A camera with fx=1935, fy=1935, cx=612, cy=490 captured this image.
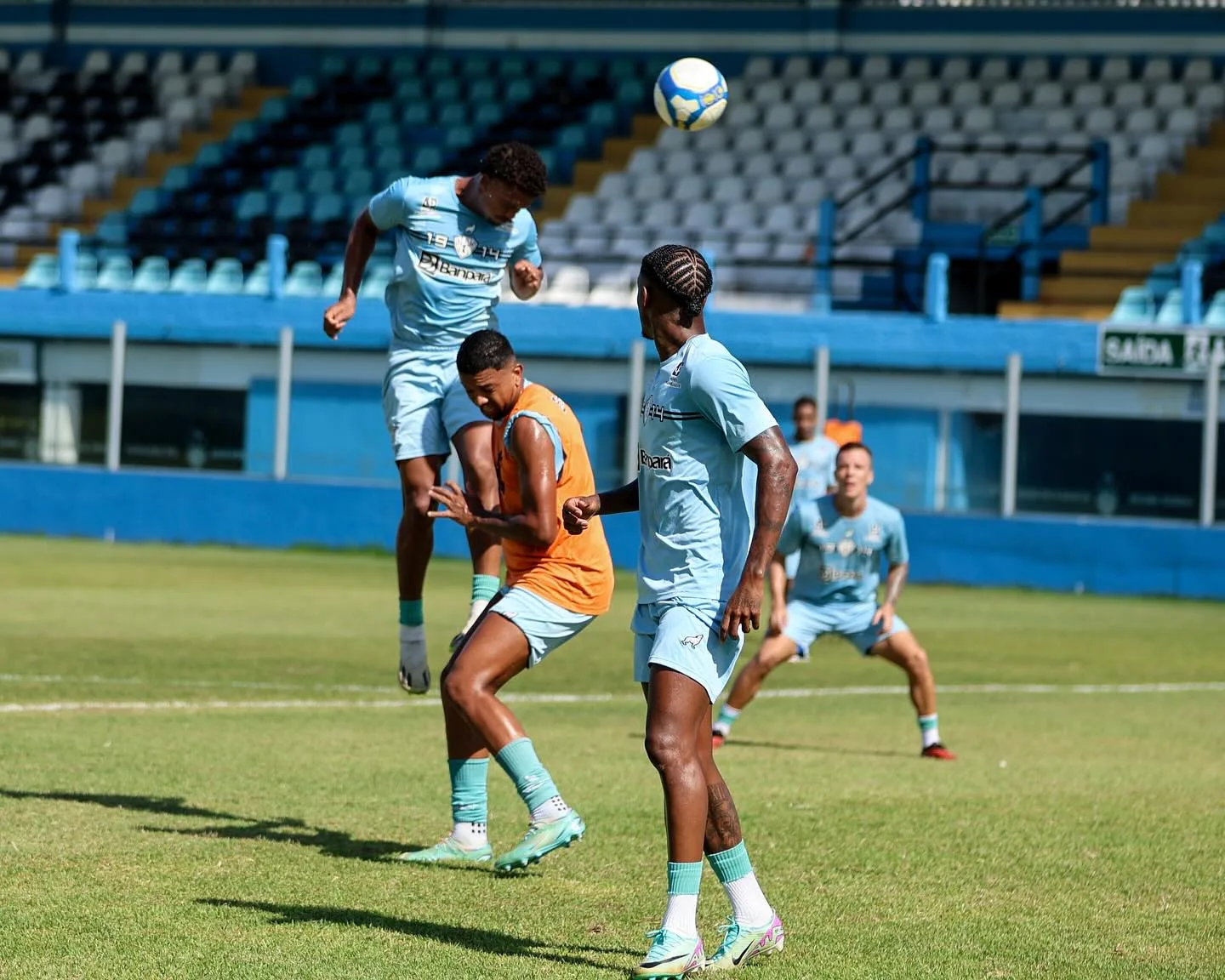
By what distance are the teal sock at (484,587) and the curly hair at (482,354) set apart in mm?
1718

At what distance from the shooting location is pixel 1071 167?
28.4m

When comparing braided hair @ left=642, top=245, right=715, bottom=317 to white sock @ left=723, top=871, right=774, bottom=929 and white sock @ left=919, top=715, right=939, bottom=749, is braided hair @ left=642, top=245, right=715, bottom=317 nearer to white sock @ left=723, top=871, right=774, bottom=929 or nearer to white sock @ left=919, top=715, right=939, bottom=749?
white sock @ left=723, top=871, right=774, bottom=929

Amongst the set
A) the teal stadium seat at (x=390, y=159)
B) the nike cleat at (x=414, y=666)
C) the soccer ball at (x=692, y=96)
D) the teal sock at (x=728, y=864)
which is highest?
the teal stadium seat at (x=390, y=159)

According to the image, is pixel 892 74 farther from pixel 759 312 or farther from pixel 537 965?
pixel 537 965

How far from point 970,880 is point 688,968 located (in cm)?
189

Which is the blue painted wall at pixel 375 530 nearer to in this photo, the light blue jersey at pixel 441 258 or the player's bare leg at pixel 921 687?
the player's bare leg at pixel 921 687

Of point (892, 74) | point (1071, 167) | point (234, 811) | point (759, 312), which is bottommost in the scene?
point (234, 811)

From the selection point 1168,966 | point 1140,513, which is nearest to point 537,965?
point 1168,966

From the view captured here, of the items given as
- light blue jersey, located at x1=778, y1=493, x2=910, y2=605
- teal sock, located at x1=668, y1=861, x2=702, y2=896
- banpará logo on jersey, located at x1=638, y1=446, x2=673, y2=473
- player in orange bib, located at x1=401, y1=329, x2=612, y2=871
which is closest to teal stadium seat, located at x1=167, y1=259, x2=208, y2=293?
light blue jersey, located at x1=778, y1=493, x2=910, y2=605

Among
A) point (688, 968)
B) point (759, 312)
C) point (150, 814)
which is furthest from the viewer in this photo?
point (759, 312)

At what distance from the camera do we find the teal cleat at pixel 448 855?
7.49 meters

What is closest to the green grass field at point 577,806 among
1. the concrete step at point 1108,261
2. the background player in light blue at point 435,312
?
the background player in light blue at point 435,312

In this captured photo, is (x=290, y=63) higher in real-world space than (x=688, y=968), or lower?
higher

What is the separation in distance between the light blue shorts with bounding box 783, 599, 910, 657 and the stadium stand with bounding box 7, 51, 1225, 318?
15.3 m
